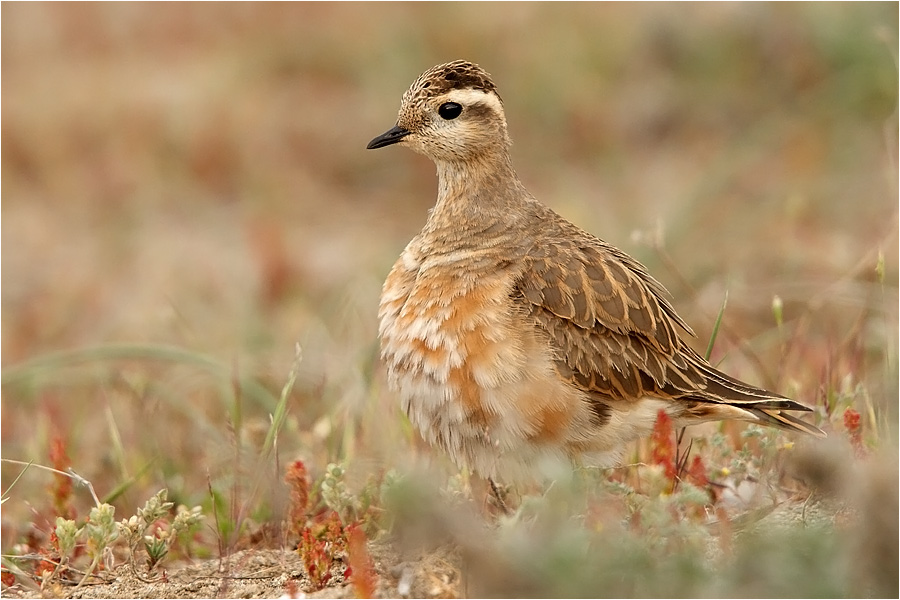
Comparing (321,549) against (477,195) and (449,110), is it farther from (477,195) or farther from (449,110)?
(449,110)

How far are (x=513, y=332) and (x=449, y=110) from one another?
1.21m

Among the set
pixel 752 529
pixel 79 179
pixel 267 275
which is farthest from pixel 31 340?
pixel 752 529

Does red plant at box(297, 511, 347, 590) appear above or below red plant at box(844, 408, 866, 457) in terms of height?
below

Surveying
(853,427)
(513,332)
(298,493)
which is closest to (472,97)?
(513,332)

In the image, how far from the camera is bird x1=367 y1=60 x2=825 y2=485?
15.4 ft

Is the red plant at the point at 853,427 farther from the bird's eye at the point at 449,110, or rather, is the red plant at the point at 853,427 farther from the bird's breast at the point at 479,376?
the bird's eye at the point at 449,110

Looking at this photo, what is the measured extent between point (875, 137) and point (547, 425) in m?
7.15

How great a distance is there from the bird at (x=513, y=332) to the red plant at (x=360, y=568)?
32.3 inches

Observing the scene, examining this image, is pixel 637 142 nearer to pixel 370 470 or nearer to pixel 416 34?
pixel 416 34

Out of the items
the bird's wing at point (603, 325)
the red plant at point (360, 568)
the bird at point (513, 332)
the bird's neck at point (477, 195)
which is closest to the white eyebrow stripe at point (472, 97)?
the bird at point (513, 332)

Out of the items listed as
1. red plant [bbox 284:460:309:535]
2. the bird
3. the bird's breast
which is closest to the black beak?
the bird

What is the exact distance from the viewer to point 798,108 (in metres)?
11.2

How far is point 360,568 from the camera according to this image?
12.8 ft

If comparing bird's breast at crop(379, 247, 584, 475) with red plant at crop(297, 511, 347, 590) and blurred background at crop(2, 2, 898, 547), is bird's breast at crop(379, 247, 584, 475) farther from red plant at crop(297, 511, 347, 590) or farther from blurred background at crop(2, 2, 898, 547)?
blurred background at crop(2, 2, 898, 547)
